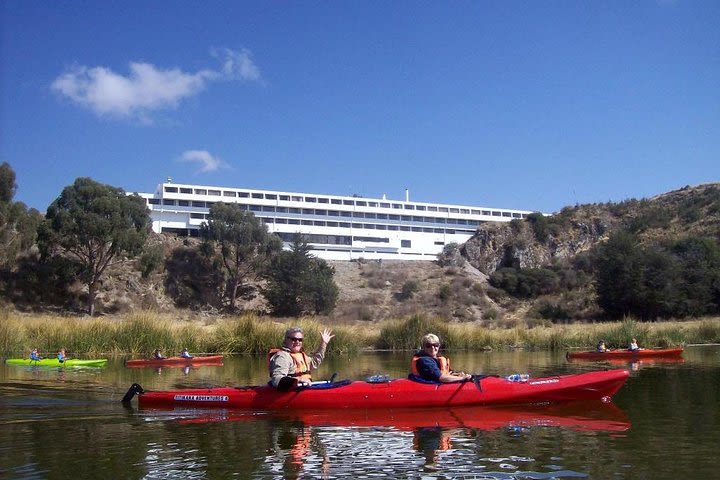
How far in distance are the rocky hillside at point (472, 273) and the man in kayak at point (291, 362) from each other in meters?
31.6

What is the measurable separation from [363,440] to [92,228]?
40631 millimetres

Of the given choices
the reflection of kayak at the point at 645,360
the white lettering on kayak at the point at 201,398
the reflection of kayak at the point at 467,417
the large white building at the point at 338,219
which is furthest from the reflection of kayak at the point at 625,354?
the large white building at the point at 338,219

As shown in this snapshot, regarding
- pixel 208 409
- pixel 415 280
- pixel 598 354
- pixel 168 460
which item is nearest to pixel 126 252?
pixel 415 280

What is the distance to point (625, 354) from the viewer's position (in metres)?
23.5

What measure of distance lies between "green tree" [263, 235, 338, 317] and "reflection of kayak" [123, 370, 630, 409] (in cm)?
3770

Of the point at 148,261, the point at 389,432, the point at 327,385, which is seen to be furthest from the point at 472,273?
the point at 389,432

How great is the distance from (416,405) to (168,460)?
4.64 metres

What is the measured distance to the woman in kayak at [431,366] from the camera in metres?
11.7

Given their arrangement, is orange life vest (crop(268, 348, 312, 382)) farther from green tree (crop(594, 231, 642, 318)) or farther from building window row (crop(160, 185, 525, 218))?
building window row (crop(160, 185, 525, 218))

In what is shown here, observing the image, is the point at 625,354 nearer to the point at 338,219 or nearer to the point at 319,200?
the point at 338,219

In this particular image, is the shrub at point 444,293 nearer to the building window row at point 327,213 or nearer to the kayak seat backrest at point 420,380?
the building window row at point 327,213

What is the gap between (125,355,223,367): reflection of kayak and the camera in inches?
798

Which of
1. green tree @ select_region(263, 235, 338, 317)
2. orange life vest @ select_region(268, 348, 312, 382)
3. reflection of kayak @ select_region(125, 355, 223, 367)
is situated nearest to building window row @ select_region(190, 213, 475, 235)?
green tree @ select_region(263, 235, 338, 317)

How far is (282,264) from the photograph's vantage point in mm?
51906
